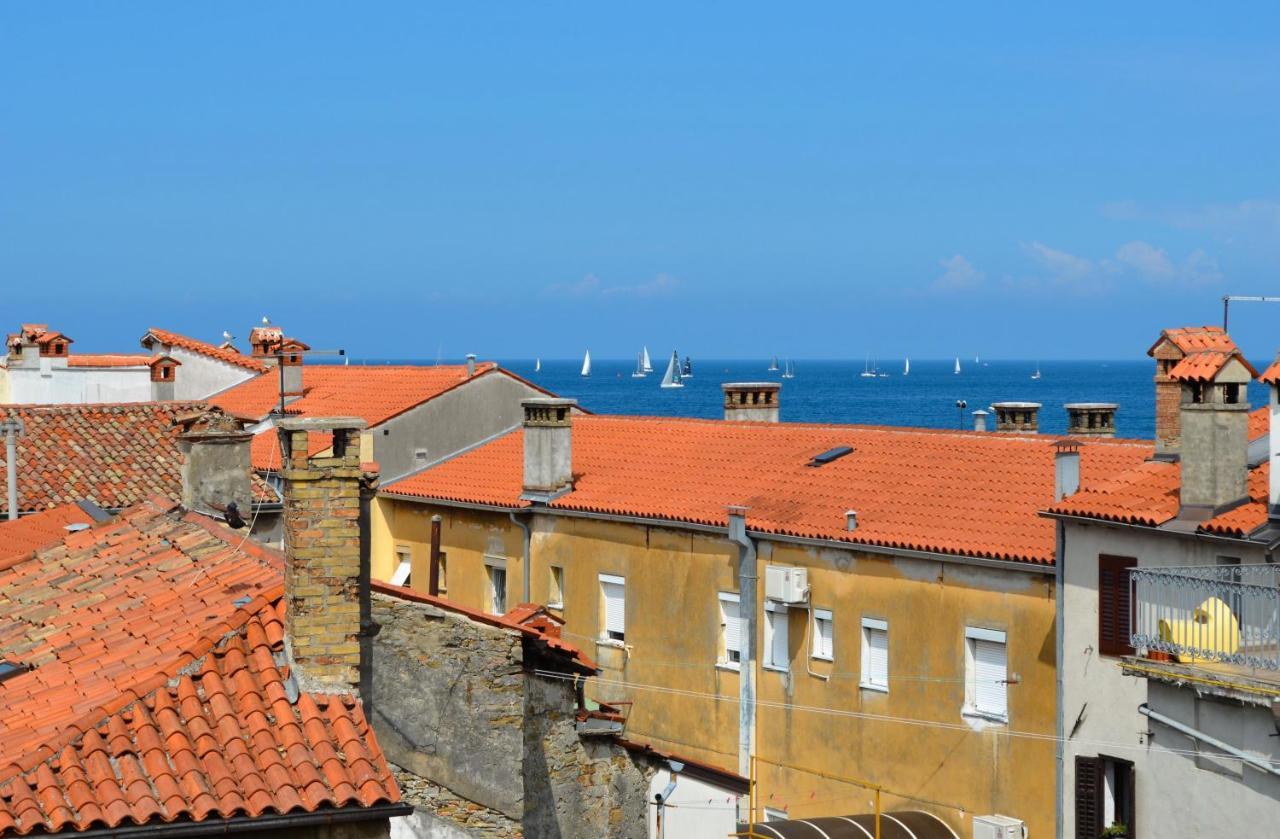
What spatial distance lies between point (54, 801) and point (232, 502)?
12859 millimetres

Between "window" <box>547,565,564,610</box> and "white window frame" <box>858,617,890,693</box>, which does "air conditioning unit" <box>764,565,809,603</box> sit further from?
"window" <box>547,565,564,610</box>

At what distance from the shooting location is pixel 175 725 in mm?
13500

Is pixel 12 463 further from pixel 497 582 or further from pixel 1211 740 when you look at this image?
pixel 1211 740

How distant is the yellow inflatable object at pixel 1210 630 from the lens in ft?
64.0

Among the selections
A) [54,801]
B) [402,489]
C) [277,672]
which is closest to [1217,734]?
[277,672]

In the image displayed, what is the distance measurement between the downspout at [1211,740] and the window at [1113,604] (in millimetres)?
1468

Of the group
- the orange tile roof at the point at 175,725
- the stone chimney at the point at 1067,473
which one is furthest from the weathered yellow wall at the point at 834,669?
the orange tile roof at the point at 175,725

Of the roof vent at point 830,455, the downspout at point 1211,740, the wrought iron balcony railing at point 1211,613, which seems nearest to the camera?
the downspout at point 1211,740

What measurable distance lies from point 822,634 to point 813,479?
3.77 meters

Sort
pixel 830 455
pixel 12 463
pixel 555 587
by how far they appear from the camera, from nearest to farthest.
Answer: pixel 12 463
pixel 830 455
pixel 555 587

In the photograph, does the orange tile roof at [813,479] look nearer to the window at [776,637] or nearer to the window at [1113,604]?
the window at [776,637]

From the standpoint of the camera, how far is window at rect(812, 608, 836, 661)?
95.1ft

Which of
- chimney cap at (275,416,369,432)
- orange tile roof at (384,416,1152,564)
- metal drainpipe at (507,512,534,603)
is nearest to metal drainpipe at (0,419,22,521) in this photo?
orange tile roof at (384,416,1152,564)

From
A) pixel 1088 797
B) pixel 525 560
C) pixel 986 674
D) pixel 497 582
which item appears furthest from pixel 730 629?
pixel 1088 797
